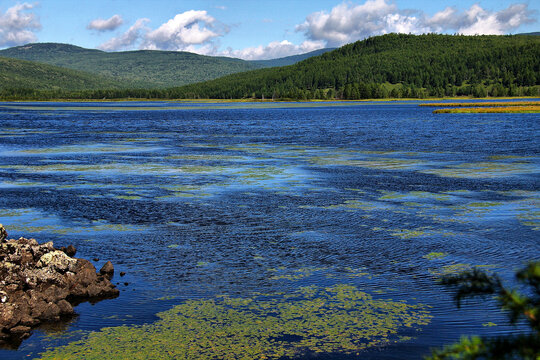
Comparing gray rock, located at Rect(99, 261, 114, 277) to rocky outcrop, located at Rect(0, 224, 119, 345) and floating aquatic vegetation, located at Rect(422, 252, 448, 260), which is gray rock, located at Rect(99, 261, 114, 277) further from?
floating aquatic vegetation, located at Rect(422, 252, 448, 260)

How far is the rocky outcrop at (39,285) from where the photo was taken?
47.1 feet

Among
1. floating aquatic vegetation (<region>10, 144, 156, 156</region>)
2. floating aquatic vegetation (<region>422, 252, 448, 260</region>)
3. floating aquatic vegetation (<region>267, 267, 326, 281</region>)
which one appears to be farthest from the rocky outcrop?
floating aquatic vegetation (<region>10, 144, 156, 156</region>)

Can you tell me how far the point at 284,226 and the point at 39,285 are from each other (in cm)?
1016

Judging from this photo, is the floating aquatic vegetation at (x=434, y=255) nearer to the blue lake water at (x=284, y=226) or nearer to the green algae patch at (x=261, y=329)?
the blue lake water at (x=284, y=226)

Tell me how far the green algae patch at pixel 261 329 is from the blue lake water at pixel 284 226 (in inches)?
15.9

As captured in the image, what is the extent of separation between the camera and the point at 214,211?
26641 mm

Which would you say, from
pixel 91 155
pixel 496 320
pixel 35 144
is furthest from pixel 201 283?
pixel 35 144

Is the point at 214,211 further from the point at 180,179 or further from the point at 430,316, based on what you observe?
the point at 430,316

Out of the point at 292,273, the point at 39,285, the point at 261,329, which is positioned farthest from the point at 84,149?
the point at 261,329

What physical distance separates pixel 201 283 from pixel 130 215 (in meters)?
10.0

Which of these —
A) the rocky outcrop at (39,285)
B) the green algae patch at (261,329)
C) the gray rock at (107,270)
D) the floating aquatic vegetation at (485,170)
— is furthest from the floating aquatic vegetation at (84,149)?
the green algae patch at (261,329)

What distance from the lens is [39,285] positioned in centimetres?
1641

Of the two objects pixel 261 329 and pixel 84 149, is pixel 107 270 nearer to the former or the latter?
pixel 261 329

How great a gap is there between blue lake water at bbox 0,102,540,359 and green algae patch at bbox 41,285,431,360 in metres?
0.40
